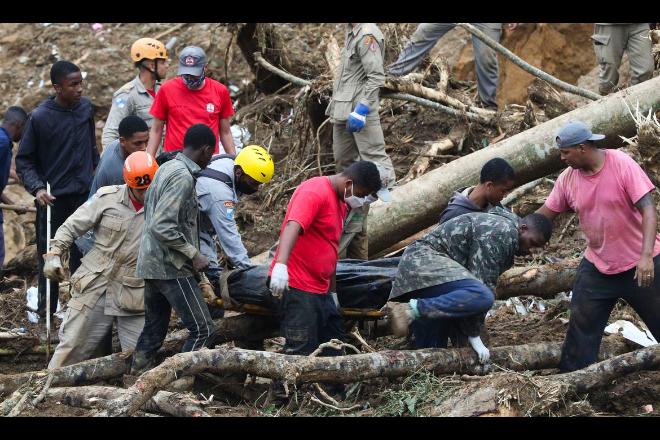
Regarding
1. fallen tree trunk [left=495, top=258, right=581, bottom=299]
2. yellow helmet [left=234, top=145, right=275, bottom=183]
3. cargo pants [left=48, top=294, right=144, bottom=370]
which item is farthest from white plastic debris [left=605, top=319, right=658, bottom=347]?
cargo pants [left=48, top=294, right=144, bottom=370]

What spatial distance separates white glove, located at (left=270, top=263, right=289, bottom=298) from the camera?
6.02 meters

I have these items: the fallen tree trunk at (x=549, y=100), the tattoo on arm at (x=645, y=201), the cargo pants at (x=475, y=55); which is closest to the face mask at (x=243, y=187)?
the tattoo on arm at (x=645, y=201)

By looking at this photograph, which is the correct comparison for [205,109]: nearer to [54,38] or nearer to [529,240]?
[529,240]

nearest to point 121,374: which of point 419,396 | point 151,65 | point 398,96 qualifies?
point 419,396

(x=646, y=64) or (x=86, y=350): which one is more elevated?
(x=646, y=64)

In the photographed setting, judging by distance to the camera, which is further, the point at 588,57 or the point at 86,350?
the point at 588,57

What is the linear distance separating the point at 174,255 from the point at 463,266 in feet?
5.77

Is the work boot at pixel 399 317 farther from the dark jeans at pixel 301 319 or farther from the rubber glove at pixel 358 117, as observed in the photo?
the rubber glove at pixel 358 117

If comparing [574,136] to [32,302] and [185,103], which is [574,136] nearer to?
[185,103]

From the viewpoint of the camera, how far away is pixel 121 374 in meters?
6.62

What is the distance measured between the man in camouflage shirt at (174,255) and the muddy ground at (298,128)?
0.40 metres

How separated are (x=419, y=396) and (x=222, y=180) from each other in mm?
1921

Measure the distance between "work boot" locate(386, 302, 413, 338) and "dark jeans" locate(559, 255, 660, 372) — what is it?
1052 mm
